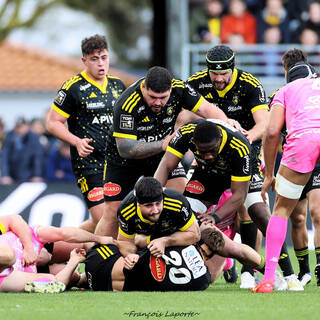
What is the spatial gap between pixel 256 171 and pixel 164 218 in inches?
68.4

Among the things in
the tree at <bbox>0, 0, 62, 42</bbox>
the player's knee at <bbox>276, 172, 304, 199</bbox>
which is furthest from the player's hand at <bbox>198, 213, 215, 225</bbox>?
the tree at <bbox>0, 0, 62, 42</bbox>

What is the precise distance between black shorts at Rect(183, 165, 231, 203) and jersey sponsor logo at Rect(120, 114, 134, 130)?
84 cm

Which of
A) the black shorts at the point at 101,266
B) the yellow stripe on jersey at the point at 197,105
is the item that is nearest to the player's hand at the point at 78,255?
the black shorts at the point at 101,266

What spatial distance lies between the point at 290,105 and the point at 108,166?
2.60 m

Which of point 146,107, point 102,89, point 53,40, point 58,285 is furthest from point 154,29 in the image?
point 53,40

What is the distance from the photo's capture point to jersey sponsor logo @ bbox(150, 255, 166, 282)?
347 inches

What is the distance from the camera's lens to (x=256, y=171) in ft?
33.3

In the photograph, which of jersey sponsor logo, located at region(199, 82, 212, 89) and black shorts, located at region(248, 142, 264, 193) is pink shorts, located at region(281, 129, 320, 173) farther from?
jersey sponsor logo, located at region(199, 82, 212, 89)

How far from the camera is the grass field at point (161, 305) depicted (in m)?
7.12

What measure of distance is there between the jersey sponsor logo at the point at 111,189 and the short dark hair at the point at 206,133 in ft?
5.84

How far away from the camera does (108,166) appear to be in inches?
414

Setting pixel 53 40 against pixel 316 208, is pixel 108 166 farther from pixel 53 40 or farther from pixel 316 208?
pixel 53 40

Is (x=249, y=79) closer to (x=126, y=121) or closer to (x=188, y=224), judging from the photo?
(x=126, y=121)

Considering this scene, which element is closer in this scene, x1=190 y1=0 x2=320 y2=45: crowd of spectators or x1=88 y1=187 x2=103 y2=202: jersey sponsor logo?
x1=88 y1=187 x2=103 y2=202: jersey sponsor logo
